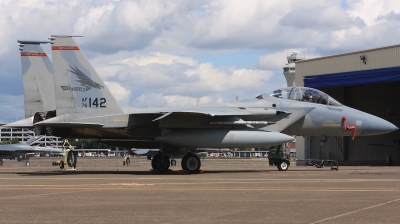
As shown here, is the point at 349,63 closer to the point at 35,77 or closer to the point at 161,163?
the point at 161,163

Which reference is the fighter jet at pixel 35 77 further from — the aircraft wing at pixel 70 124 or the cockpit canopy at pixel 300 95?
the cockpit canopy at pixel 300 95

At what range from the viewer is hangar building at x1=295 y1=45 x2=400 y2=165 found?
133ft

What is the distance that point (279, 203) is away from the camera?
36.0 ft

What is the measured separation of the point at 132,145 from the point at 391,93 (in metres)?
26.2

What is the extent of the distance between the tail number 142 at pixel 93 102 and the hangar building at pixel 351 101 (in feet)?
72.8

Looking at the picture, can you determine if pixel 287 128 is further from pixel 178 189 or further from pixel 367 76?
pixel 367 76

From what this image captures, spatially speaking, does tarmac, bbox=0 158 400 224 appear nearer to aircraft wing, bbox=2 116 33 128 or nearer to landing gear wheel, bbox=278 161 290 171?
aircraft wing, bbox=2 116 33 128

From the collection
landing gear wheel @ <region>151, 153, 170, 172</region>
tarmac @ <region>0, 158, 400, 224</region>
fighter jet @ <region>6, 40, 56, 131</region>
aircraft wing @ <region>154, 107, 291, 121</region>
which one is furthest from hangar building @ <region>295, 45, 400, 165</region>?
tarmac @ <region>0, 158, 400, 224</region>

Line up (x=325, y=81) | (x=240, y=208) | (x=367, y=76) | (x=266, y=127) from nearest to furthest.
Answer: (x=240, y=208)
(x=266, y=127)
(x=367, y=76)
(x=325, y=81)

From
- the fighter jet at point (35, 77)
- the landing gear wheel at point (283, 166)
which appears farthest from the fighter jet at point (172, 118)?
the fighter jet at point (35, 77)

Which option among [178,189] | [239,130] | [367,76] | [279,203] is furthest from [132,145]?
[367,76]

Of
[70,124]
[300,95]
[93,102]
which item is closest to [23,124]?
[70,124]

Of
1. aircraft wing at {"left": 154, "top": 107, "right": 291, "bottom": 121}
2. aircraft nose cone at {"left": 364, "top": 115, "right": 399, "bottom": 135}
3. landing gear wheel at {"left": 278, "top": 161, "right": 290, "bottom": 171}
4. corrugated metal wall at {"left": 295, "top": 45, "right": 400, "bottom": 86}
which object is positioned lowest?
landing gear wheel at {"left": 278, "top": 161, "right": 290, "bottom": 171}

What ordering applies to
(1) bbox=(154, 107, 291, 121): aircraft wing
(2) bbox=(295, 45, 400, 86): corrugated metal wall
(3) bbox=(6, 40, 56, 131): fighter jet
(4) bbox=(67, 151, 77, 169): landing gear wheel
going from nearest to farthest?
(1) bbox=(154, 107, 291, 121): aircraft wing, (3) bbox=(6, 40, 56, 131): fighter jet, (4) bbox=(67, 151, 77, 169): landing gear wheel, (2) bbox=(295, 45, 400, 86): corrugated metal wall
